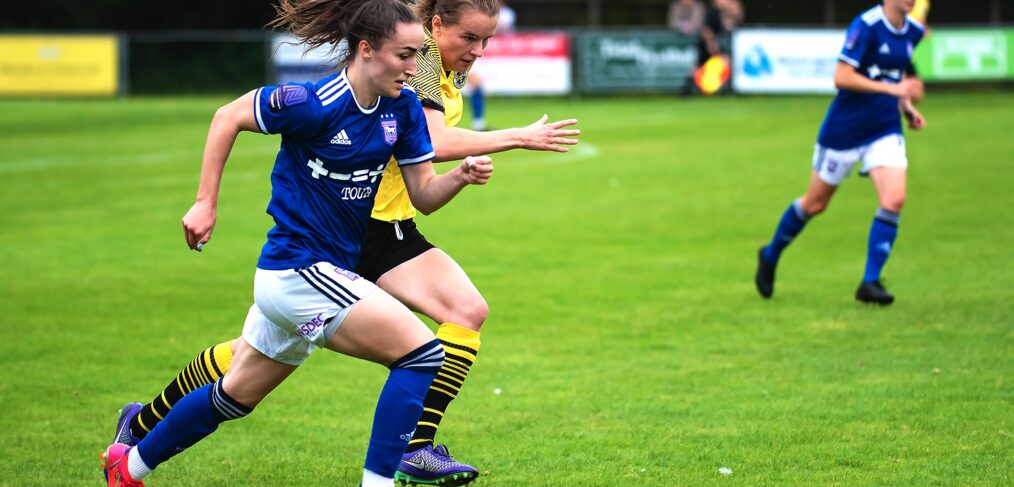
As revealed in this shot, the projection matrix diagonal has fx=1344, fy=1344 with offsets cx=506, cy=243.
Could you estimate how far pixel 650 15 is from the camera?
3872 centimetres

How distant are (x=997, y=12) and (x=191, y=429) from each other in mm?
34768

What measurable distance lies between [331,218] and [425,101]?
83 cm

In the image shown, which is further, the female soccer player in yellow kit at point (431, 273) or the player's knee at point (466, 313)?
the player's knee at point (466, 313)

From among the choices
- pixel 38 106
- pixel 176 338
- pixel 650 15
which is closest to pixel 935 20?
pixel 650 15

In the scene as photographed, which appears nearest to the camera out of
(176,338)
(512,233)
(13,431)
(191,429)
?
(191,429)

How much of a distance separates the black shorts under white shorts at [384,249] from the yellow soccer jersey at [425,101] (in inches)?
1.6

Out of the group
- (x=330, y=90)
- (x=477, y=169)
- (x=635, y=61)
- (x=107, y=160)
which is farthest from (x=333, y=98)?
(x=635, y=61)

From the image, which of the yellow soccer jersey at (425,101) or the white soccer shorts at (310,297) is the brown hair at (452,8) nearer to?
the yellow soccer jersey at (425,101)

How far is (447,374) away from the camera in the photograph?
5516mm

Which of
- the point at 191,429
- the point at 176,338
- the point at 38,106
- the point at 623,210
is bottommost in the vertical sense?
the point at 38,106

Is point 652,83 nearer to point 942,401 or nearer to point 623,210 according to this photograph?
point 623,210

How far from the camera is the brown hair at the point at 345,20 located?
463 centimetres

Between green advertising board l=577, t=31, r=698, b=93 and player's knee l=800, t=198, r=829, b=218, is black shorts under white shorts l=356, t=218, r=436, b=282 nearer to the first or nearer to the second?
player's knee l=800, t=198, r=829, b=218

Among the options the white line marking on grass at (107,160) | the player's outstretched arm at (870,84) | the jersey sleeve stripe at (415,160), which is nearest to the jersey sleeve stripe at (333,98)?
the jersey sleeve stripe at (415,160)
